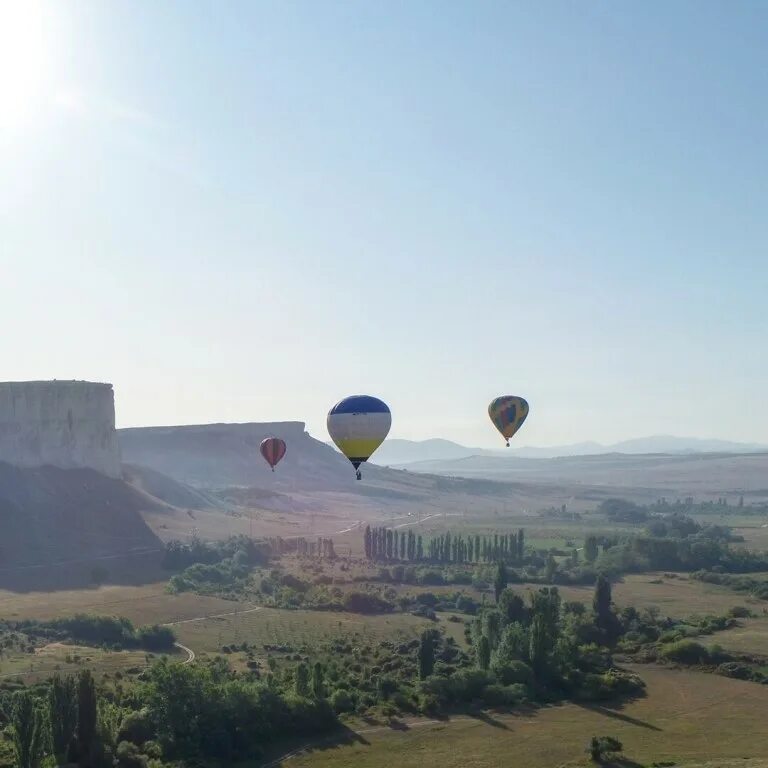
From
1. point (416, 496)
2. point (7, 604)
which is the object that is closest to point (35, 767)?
point (7, 604)

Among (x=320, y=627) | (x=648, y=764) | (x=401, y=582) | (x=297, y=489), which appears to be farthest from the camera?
(x=297, y=489)

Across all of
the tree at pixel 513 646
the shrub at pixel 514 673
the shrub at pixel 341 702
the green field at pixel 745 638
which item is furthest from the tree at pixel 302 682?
the green field at pixel 745 638

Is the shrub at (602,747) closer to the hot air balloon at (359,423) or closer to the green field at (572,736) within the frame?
the green field at (572,736)

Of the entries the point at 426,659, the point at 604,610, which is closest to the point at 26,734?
the point at 426,659

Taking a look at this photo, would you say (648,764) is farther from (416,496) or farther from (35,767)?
(416,496)

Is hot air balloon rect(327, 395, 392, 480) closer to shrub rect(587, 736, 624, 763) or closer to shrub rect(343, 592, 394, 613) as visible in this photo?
shrub rect(587, 736, 624, 763)

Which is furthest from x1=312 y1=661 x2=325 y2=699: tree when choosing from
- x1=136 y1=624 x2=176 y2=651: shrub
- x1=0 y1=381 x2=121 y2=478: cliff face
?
x1=0 y1=381 x2=121 y2=478: cliff face
